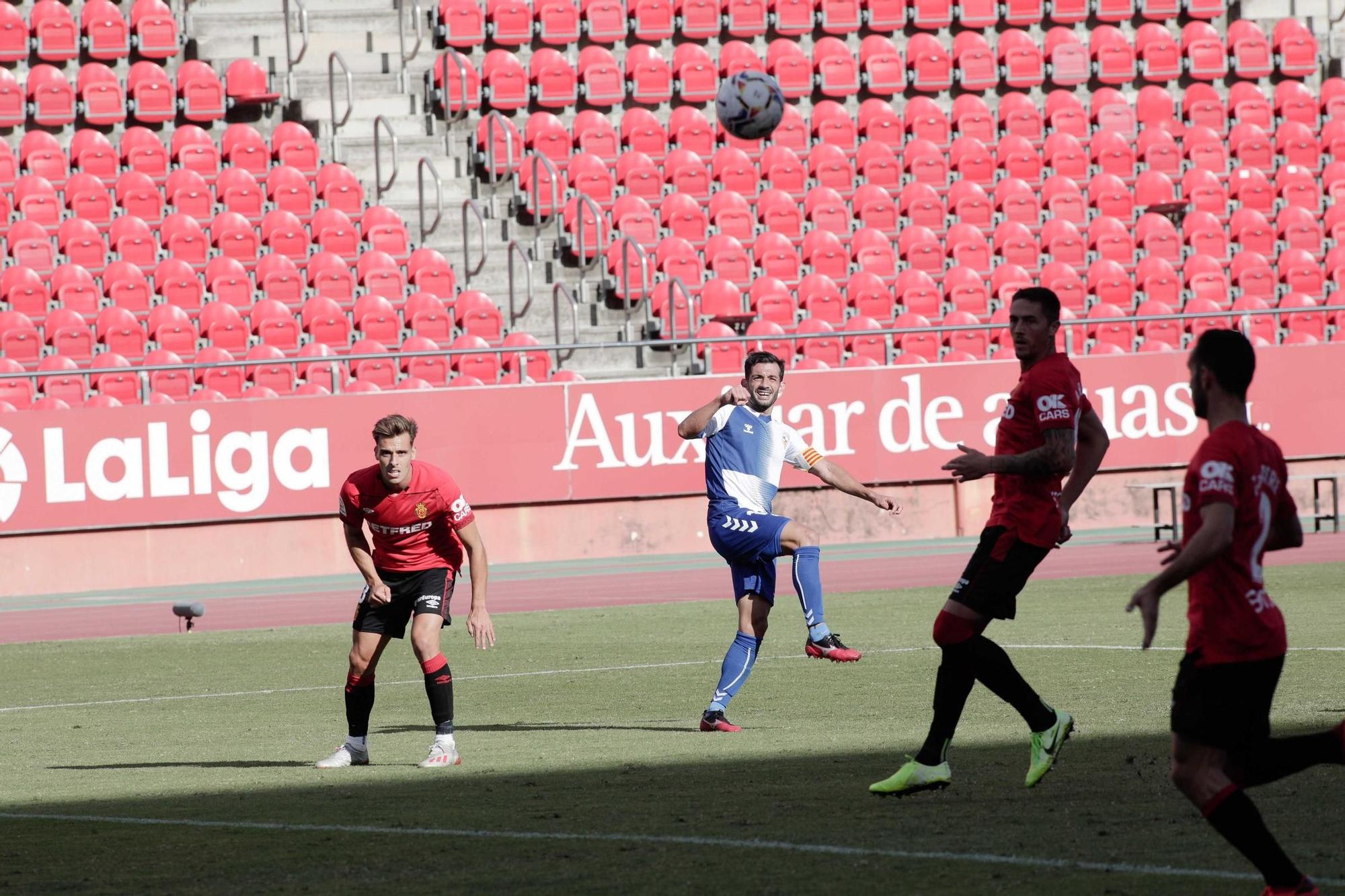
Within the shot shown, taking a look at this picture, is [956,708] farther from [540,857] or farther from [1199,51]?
[1199,51]

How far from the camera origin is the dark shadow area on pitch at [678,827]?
22.1 ft

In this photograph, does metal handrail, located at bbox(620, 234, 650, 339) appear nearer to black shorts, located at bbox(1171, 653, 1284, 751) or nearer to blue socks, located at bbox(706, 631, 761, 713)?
blue socks, located at bbox(706, 631, 761, 713)

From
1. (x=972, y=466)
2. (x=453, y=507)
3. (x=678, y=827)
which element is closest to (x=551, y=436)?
(x=453, y=507)

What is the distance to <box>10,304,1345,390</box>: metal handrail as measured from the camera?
2339cm

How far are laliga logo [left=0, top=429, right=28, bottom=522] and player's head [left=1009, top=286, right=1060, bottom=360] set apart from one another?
676 inches

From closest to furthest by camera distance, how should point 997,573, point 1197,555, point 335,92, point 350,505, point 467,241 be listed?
point 1197,555 → point 997,573 → point 350,505 → point 467,241 → point 335,92

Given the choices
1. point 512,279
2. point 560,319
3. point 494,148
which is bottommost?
point 560,319

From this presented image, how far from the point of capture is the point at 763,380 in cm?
1112

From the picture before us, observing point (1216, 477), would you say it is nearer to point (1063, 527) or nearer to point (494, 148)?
point (1063, 527)

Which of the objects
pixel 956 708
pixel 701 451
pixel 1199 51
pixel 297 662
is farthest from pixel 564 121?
pixel 956 708

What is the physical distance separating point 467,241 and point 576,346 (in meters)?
5.31

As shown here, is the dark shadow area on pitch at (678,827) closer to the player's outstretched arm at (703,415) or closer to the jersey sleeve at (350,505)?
the jersey sleeve at (350,505)

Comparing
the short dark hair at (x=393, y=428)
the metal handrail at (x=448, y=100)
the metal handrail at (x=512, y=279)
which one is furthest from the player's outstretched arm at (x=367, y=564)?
the metal handrail at (x=448, y=100)

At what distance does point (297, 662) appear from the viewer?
1606cm
